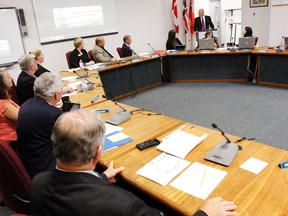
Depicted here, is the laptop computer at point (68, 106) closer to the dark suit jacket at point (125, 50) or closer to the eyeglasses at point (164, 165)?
the eyeglasses at point (164, 165)

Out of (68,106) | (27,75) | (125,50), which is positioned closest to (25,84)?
(27,75)

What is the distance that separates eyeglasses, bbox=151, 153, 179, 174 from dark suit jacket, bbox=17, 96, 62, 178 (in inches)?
30.3

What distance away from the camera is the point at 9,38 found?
498 cm

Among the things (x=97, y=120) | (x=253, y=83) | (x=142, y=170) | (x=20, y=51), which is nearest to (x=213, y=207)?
(x=142, y=170)

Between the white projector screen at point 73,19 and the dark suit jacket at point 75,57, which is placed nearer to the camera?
the dark suit jacket at point 75,57

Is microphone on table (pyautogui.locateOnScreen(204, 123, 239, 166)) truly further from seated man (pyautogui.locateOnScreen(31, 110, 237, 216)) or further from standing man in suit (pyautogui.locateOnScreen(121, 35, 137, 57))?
standing man in suit (pyautogui.locateOnScreen(121, 35, 137, 57))

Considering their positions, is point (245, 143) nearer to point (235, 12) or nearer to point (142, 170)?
point (142, 170)

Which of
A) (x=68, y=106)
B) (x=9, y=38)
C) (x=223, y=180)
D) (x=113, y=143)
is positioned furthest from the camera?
(x=9, y=38)

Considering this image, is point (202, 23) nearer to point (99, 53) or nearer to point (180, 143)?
point (99, 53)

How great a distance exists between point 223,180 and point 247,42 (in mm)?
4540

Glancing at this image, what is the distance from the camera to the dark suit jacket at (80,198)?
2.93 feet

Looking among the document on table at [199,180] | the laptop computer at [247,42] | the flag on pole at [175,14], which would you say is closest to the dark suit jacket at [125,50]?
the laptop computer at [247,42]

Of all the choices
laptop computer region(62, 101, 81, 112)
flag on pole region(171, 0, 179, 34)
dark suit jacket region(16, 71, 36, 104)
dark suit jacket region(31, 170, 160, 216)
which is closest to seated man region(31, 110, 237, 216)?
dark suit jacket region(31, 170, 160, 216)

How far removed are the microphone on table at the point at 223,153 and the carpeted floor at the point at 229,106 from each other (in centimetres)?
165
